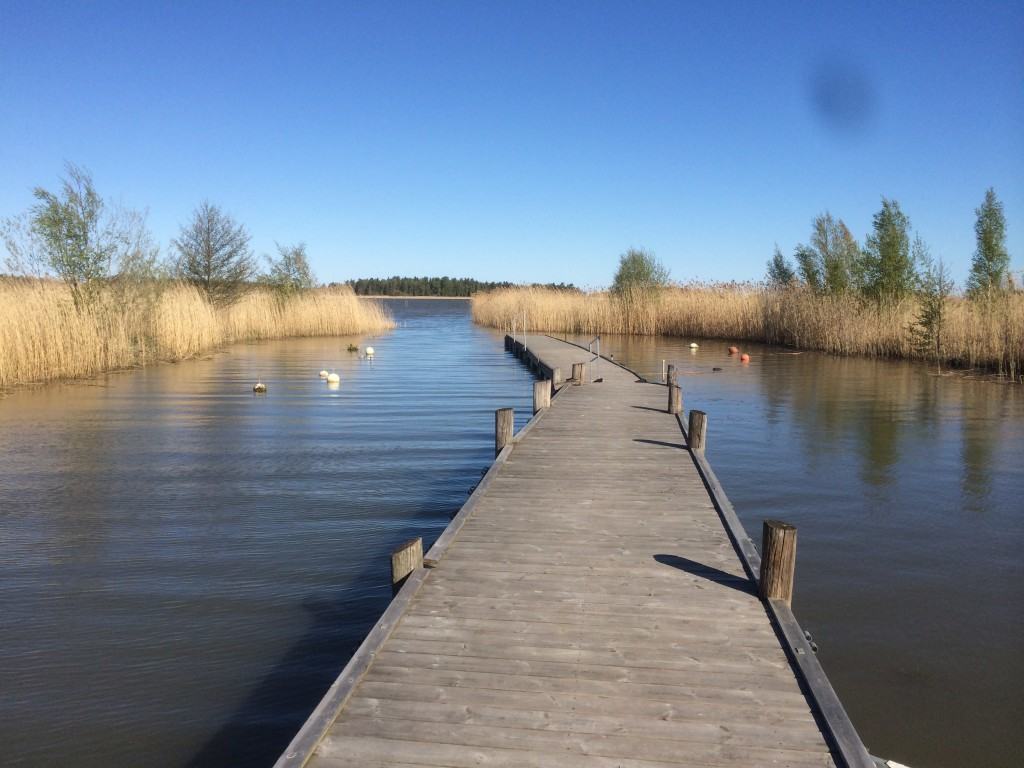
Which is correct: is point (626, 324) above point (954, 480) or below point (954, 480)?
above

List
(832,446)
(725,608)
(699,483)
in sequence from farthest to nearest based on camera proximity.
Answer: (832,446) → (699,483) → (725,608)

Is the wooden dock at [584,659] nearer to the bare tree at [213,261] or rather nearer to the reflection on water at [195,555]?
the reflection on water at [195,555]

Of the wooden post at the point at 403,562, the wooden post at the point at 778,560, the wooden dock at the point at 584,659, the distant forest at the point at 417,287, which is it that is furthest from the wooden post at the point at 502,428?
the distant forest at the point at 417,287

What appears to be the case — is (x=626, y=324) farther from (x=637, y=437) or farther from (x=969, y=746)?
(x=969, y=746)

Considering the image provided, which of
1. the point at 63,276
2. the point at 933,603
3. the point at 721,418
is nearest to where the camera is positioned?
the point at 933,603

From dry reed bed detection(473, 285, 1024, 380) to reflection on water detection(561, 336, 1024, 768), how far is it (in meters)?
3.92

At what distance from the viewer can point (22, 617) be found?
5.43 metres

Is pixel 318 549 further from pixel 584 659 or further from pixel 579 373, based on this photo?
pixel 579 373

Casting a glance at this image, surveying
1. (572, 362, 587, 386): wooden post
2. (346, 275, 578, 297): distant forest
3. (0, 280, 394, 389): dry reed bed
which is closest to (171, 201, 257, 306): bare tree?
(0, 280, 394, 389): dry reed bed

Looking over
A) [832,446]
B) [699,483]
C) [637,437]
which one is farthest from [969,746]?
[832,446]

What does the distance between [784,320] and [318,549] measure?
25.9 metres

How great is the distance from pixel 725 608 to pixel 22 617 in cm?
504

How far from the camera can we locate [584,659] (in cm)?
384

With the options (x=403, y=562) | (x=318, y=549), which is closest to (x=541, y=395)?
(x=318, y=549)
